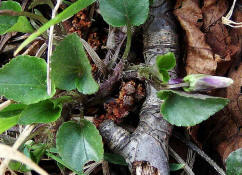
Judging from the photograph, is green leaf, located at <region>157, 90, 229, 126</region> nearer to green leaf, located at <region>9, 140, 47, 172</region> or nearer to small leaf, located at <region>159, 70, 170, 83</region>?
small leaf, located at <region>159, 70, 170, 83</region>

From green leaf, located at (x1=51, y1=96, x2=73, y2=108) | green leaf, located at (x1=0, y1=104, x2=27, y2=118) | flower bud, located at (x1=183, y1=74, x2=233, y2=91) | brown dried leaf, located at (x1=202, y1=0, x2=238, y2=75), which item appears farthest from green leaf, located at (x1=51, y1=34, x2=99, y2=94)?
brown dried leaf, located at (x1=202, y1=0, x2=238, y2=75)

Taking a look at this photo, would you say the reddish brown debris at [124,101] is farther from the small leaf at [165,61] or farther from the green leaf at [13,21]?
the green leaf at [13,21]

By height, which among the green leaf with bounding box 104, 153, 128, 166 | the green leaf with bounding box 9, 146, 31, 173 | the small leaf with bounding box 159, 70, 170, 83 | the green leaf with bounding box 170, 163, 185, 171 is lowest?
the green leaf with bounding box 9, 146, 31, 173

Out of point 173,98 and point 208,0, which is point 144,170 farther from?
point 208,0

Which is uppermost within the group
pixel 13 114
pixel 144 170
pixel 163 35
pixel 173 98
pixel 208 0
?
pixel 208 0

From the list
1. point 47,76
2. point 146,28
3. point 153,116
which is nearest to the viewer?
point 47,76

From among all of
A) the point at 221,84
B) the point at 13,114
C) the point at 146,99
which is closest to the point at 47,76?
the point at 13,114
